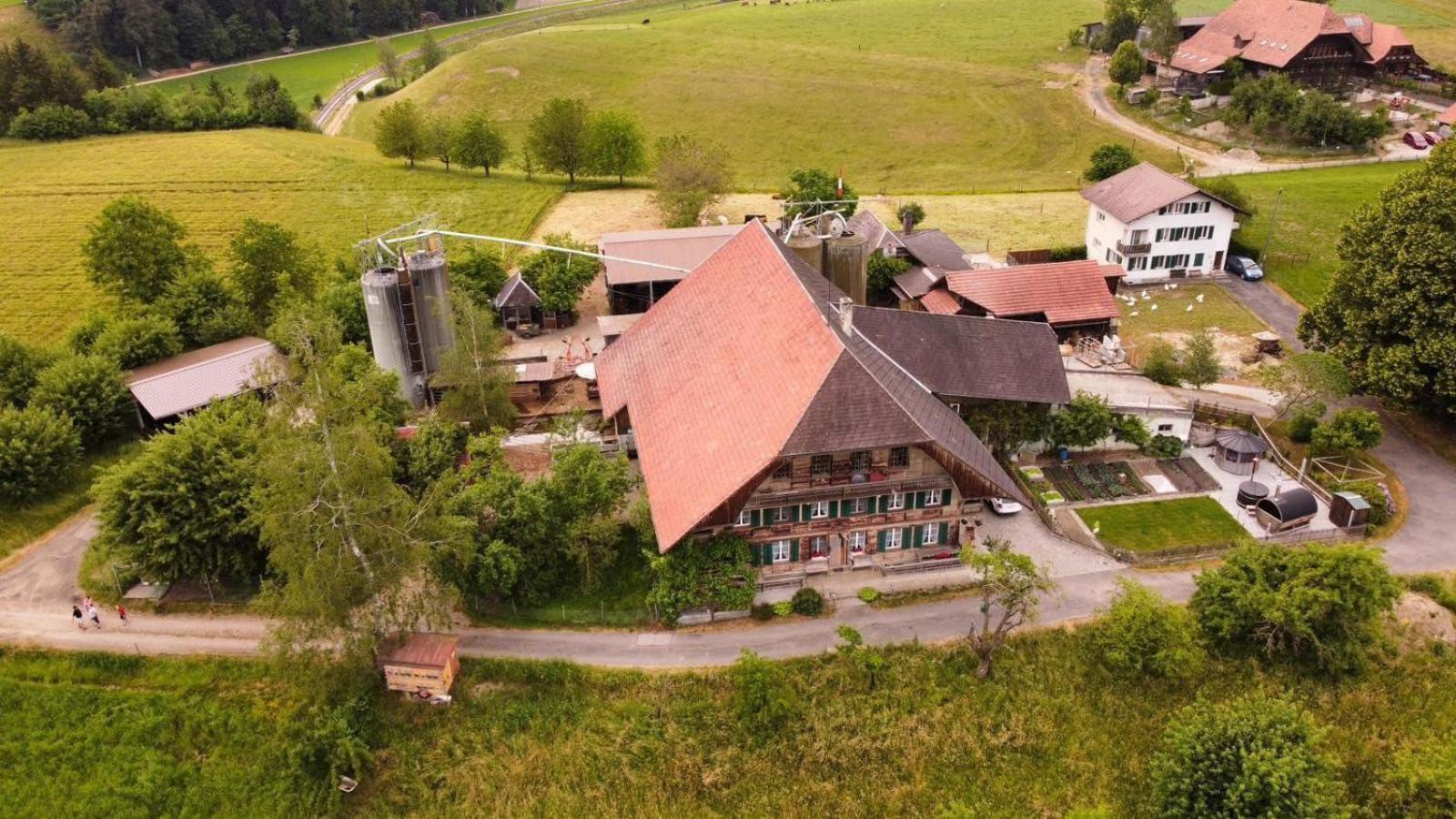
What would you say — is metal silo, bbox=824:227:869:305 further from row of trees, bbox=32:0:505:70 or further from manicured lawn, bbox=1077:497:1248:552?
row of trees, bbox=32:0:505:70

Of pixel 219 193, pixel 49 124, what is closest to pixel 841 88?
pixel 219 193

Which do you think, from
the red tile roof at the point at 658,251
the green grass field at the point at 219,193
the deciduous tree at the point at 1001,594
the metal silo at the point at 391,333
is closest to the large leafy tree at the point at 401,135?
the green grass field at the point at 219,193

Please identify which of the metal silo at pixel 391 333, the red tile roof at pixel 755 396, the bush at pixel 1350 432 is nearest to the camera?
the red tile roof at pixel 755 396

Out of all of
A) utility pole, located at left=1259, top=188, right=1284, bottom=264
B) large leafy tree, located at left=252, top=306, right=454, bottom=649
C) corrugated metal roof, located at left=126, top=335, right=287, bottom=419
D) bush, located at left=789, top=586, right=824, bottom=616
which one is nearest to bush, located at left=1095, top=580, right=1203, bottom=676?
bush, located at left=789, top=586, right=824, bottom=616

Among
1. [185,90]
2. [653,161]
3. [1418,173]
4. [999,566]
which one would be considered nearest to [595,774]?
[999,566]

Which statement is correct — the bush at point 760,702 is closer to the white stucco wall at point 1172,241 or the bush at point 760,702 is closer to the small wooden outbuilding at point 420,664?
the small wooden outbuilding at point 420,664

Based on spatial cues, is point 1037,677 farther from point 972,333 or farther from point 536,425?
point 536,425
